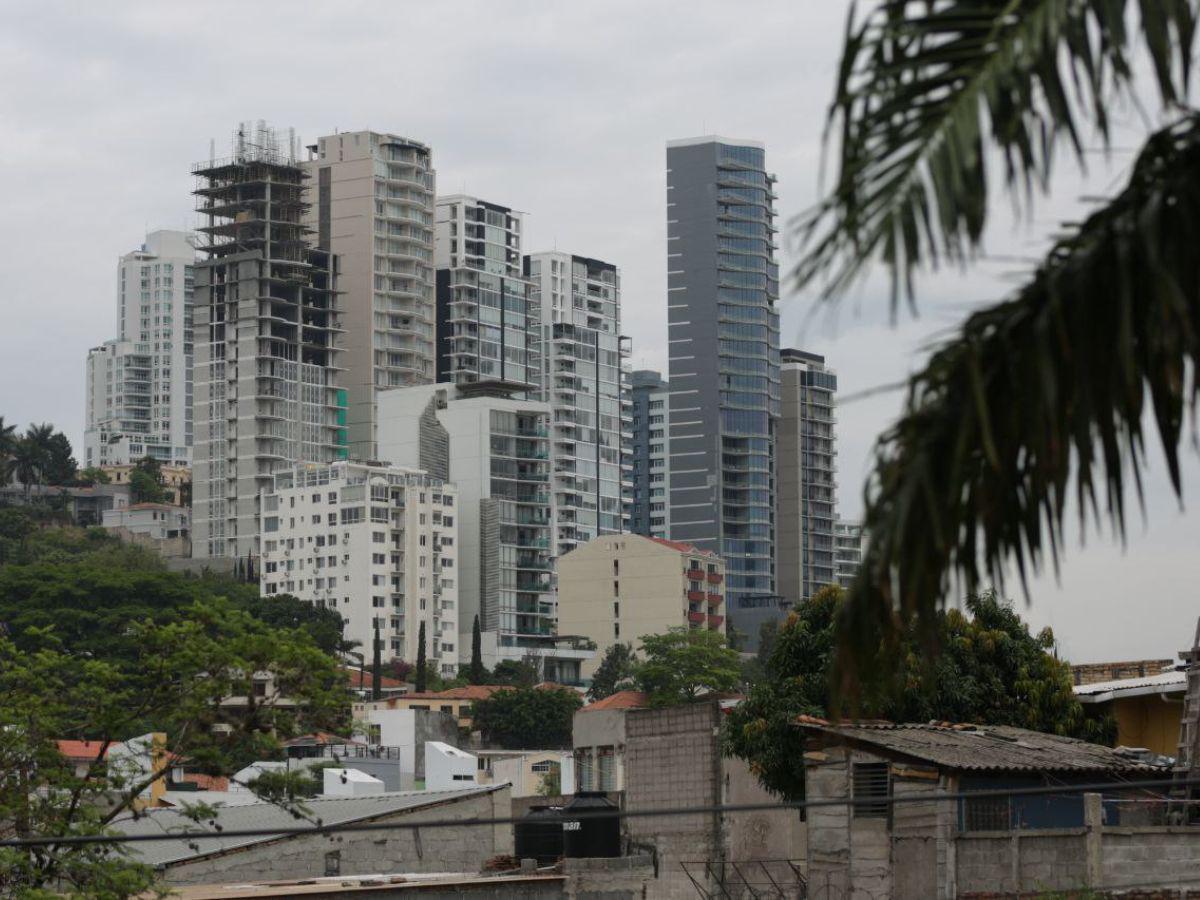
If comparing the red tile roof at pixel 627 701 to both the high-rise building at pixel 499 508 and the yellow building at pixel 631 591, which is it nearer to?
the yellow building at pixel 631 591

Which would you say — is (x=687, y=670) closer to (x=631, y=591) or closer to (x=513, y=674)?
(x=513, y=674)

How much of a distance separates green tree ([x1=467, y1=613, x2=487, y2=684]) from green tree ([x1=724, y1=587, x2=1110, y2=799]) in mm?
116420

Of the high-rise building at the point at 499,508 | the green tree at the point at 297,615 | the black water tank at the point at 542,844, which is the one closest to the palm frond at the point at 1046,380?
the black water tank at the point at 542,844

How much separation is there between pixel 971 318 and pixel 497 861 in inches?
1813

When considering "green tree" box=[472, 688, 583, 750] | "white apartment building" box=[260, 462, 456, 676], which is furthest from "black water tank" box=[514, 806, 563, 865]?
"white apartment building" box=[260, 462, 456, 676]

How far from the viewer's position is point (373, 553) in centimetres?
17162

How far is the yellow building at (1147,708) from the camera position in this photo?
128 ft

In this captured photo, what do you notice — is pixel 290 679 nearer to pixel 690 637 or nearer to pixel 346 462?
pixel 690 637

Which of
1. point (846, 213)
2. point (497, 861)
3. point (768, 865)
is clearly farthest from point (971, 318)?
point (497, 861)

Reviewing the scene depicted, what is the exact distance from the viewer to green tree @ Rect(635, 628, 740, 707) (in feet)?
429

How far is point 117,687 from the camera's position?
31.3 metres

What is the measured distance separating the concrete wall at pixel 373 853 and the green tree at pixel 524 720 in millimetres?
77406

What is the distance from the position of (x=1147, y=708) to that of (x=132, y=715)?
72.5 ft

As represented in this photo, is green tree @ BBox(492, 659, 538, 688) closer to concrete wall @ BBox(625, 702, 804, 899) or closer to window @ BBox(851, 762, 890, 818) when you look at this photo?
concrete wall @ BBox(625, 702, 804, 899)
